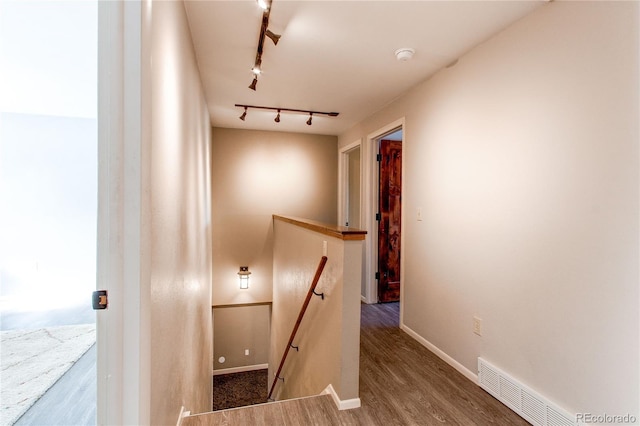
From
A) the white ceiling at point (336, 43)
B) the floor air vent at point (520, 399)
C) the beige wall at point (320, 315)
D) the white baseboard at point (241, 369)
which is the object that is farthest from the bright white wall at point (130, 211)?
the white baseboard at point (241, 369)

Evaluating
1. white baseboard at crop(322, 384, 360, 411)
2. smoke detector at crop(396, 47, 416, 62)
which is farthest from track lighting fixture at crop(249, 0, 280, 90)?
white baseboard at crop(322, 384, 360, 411)

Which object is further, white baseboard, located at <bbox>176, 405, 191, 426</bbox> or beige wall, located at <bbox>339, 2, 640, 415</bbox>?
white baseboard, located at <bbox>176, 405, 191, 426</bbox>

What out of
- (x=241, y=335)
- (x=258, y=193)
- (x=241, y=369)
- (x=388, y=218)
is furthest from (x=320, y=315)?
(x=241, y=369)

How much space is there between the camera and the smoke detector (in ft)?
7.45

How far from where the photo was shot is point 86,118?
44.8 inches

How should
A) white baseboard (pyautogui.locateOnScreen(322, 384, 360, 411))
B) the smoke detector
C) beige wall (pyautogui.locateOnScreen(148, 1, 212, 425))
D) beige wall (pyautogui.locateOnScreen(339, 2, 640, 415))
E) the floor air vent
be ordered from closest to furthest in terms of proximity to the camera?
beige wall (pyautogui.locateOnScreen(148, 1, 212, 425)) < beige wall (pyautogui.locateOnScreen(339, 2, 640, 415)) < the floor air vent < white baseboard (pyautogui.locateOnScreen(322, 384, 360, 411)) < the smoke detector

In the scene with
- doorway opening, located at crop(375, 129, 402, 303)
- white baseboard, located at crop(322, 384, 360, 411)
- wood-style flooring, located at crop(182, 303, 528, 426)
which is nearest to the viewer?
wood-style flooring, located at crop(182, 303, 528, 426)

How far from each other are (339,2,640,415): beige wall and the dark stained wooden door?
58.9 inches

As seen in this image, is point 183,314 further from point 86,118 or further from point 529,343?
point 529,343

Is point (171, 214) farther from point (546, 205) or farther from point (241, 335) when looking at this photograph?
point (241, 335)

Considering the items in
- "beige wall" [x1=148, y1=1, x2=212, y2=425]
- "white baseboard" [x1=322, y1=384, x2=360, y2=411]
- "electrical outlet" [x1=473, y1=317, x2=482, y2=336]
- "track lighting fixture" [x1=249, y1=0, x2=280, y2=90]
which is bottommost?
"white baseboard" [x1=322, y1=384, x2=360, y2=411]

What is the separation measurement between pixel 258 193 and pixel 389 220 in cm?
214

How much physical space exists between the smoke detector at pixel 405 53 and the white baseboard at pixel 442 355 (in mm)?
2311

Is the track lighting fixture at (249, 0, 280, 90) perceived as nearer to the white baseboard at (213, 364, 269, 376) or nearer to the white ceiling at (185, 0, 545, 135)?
the white ceiling at (185, 0, 545, 135)
